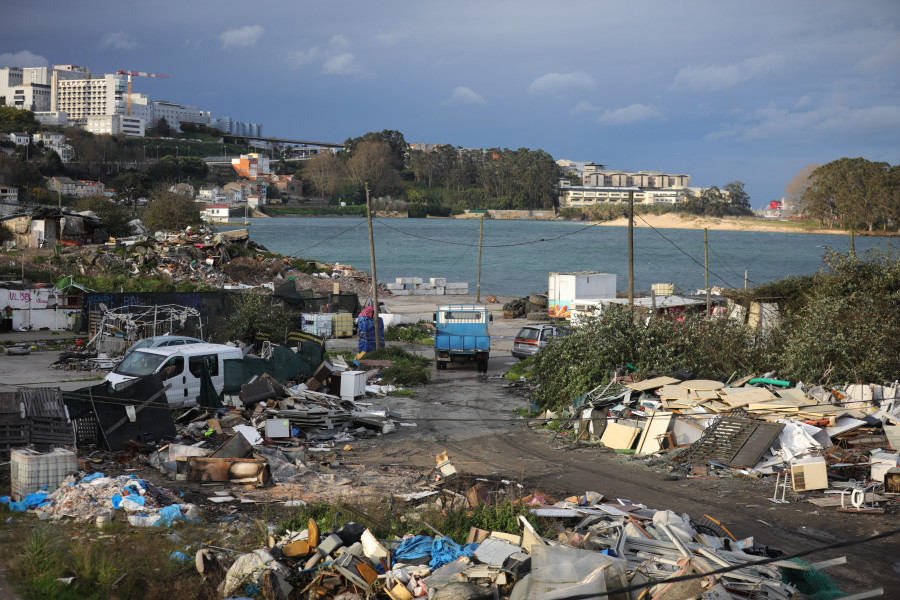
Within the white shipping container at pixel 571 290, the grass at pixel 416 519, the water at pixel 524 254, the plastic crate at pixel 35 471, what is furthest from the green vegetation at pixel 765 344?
the water at pixel 524 254

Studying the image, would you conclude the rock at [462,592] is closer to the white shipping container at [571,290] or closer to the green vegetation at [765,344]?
the green vegetation at [765,344]

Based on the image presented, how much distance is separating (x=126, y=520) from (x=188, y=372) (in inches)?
241

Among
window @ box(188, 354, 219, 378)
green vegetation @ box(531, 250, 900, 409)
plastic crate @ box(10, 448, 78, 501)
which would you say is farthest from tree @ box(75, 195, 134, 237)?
plastic crate @ box(10, 448, 78, 501)

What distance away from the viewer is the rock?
6.82 meters

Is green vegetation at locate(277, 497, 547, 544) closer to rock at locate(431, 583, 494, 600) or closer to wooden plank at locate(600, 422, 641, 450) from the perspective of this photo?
rock at locate(431, 583, 494, 600)

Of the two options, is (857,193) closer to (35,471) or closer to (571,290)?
(571,290)

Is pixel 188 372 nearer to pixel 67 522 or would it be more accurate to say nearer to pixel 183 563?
pixel 67 522

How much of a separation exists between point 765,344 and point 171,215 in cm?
4908

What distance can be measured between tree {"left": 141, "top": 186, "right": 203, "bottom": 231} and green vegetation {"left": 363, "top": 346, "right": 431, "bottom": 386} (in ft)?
123

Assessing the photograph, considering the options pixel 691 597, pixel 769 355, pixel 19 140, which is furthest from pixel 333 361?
pixel 19 140

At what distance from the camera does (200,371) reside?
600 inches

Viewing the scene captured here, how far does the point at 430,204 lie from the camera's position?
199 metres

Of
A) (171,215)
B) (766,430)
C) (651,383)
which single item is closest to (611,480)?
(766,430)

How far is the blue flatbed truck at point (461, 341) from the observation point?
23.7 m
